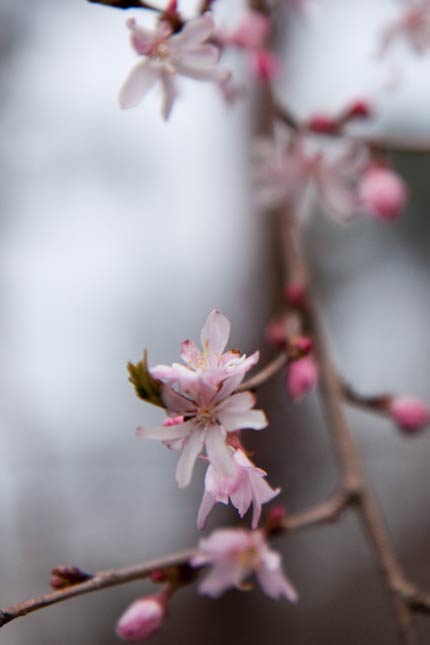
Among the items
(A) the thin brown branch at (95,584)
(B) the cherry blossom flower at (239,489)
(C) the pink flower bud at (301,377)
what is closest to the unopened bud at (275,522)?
(A) the thin brown branch at (95,584)

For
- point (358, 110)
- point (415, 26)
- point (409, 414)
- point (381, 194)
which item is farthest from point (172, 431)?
point (415, 26)

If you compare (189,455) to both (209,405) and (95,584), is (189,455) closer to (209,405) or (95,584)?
(209,405)

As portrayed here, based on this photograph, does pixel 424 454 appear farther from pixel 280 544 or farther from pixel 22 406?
pixel 22 406

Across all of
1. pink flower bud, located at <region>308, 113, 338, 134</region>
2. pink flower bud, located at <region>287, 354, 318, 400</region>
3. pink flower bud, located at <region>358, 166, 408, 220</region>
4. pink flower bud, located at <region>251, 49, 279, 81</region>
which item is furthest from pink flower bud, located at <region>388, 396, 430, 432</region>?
pink flower bud, located at <region>251, 49, 279, 81</region>

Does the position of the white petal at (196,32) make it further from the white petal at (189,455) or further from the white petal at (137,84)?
the white petal at (189,455)

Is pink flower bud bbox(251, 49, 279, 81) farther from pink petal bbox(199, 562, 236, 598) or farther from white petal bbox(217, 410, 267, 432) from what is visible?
white petal bbox(217, 410, 267, 432)
